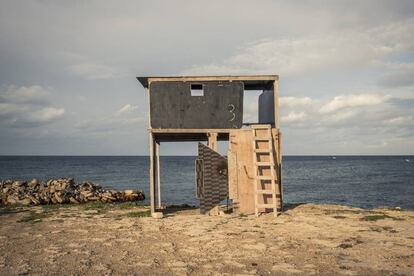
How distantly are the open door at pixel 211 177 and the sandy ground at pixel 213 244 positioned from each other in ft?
2.70

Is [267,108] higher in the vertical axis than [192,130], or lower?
higher

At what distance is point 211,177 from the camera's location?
16.2 meters

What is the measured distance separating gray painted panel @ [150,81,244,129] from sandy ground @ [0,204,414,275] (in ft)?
13.5

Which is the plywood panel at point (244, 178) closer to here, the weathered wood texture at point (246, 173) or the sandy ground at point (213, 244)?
the weathered wood texture at point (246, 173)

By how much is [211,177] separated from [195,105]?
3.27m

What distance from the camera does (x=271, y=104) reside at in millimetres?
17312

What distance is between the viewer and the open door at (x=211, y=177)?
631 inches

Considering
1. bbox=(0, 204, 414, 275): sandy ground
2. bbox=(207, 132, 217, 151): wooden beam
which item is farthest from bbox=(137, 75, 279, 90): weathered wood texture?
bbox=(0, 204, 414, 275): sandy ground

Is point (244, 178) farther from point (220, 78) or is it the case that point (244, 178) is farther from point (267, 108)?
point (220, 78)

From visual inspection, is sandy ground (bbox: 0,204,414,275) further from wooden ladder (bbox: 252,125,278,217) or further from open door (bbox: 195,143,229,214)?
open door (bbox: 195,143,229,214)

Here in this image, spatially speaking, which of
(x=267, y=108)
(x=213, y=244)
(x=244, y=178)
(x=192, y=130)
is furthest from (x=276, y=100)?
(x=213, y=244)

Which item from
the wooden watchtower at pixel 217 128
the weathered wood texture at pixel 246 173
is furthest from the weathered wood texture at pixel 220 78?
the weathered wood texture at pixel 246 173

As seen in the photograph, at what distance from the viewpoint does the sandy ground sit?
26.9 feet

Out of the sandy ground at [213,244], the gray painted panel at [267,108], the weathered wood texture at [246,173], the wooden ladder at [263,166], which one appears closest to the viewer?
the sandy ground at [213,244]
